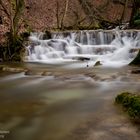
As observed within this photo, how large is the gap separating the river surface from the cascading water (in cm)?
515

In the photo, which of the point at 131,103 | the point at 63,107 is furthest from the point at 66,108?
the point at 131,103

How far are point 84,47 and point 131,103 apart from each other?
1134cm

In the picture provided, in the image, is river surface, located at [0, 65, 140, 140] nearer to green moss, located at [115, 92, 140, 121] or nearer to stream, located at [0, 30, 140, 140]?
stream, located at [0, 30, 140, 140]

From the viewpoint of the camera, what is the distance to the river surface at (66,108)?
4.88m

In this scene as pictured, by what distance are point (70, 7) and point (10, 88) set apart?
16938 millimetres

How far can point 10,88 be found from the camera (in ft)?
27.8

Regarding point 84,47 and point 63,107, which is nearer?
point 63,107

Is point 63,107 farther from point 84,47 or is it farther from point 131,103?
point 84,47

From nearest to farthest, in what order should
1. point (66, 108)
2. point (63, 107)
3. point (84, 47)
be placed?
point (66, 108), point (63, 107), point (84, 47)

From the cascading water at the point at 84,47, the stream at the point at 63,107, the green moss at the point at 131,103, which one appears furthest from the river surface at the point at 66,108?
the cascading water at the point at 84,47

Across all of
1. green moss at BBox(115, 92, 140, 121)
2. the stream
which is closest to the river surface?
the stream

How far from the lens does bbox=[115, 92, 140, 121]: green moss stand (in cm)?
538

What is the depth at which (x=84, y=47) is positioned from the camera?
16938 millimetres

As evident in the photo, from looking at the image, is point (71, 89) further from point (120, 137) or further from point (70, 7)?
point (70, 7)
